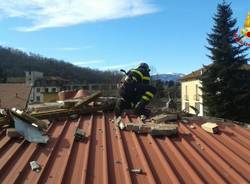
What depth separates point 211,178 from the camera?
14.8 ft

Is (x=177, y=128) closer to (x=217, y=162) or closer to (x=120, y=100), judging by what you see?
(x=217, y=162)

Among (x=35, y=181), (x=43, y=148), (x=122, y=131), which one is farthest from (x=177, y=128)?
(x=35, y=181)

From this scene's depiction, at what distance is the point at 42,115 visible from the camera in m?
6.84

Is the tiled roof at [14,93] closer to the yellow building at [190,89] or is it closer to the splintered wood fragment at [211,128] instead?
the yellow building at [190,89]

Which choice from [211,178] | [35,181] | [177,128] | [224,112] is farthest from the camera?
[224,112]

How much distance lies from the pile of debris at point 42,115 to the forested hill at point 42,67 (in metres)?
90.0

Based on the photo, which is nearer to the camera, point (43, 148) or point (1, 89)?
point (43, 148)

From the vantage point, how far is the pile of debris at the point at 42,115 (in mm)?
5583

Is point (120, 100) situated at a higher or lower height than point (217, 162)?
higher

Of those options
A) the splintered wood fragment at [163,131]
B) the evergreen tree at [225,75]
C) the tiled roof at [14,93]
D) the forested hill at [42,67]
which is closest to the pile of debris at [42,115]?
the splintered wood fragment at [163,131]

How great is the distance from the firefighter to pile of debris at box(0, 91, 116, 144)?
0.24 meters

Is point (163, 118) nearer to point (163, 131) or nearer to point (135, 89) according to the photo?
point (163, 131)

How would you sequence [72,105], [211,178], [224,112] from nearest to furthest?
[211,178]
[72,105]
[224,112]

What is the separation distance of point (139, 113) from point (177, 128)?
1628 mm
